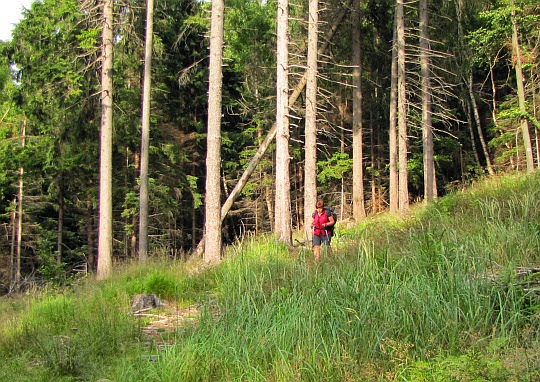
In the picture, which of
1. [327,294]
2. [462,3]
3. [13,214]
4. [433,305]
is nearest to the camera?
[433,305]

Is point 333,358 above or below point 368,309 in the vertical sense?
below

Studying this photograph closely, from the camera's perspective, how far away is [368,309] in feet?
14.8

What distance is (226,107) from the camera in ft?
78.3

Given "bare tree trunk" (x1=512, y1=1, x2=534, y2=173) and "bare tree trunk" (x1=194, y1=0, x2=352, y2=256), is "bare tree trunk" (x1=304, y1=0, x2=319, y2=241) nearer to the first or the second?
"bare tree trunk" (x1=194, y1=0, x2=352, y2=256)

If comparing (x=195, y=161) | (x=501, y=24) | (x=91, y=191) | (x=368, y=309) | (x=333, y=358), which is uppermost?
(x=501, y=24)

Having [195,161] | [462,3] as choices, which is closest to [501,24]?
[462,3]

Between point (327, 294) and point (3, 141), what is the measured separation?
944 inches

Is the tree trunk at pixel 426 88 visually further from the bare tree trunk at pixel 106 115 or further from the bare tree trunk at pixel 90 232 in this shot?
the bare tree trunk at pixel 90 232

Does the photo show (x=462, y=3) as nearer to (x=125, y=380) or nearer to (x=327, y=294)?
(x=327, y=294)

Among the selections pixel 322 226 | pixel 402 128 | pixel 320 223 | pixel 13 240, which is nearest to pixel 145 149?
pixel 402 128

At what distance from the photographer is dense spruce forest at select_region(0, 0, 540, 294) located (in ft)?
64.6

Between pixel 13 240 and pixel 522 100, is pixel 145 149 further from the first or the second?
pixel 522 100

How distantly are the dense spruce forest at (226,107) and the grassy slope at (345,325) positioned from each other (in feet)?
29.9

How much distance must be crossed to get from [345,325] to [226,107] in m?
20.4
